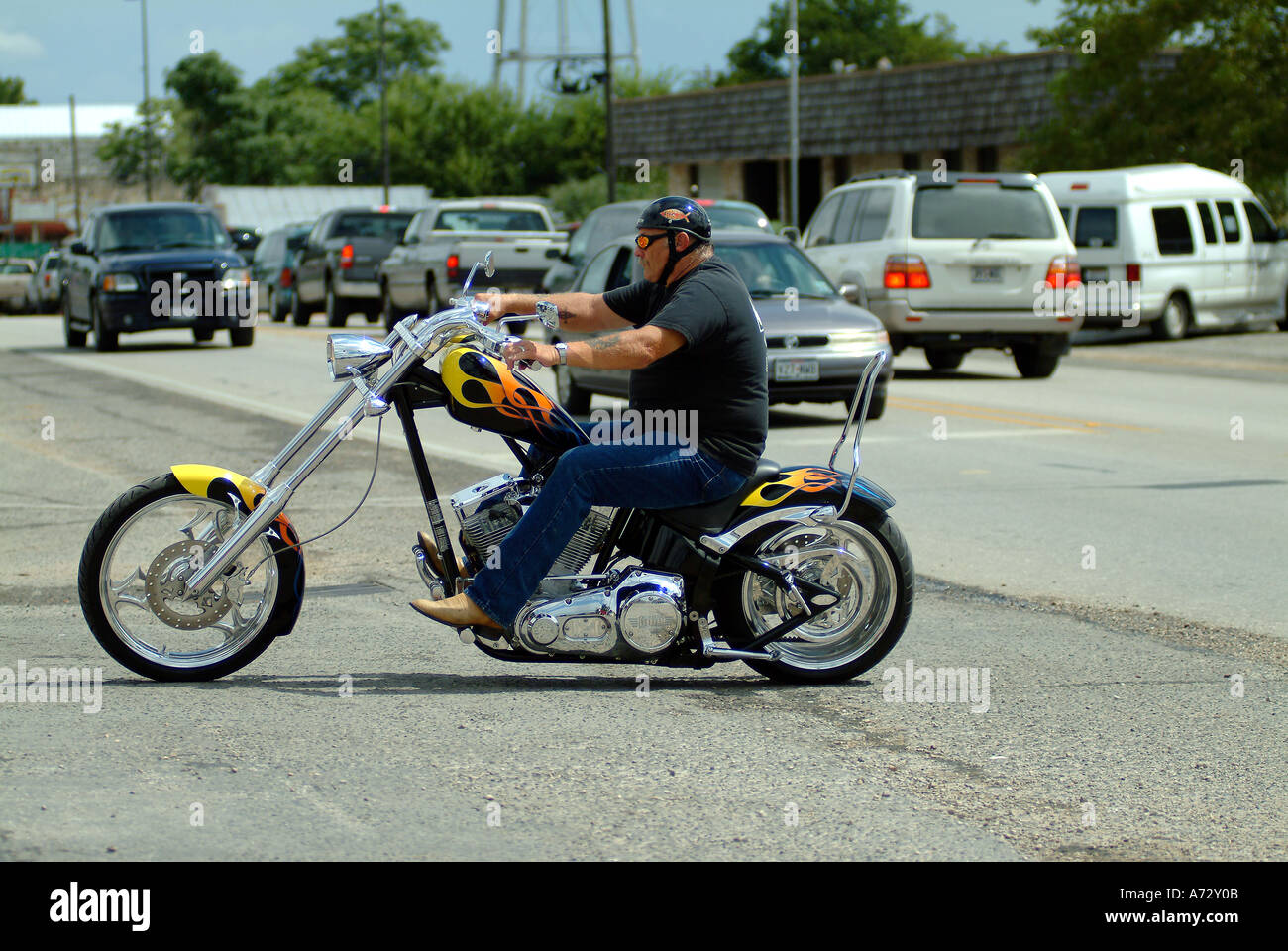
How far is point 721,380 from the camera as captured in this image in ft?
18.9

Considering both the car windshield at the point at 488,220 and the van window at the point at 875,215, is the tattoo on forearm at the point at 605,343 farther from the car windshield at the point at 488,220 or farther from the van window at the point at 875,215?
the car windshield at the point at 488,220

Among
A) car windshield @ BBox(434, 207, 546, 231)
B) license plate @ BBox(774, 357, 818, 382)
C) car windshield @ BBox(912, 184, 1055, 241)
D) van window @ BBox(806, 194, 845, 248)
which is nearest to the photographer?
license plate @ BBox(774, 357, 818, 382)

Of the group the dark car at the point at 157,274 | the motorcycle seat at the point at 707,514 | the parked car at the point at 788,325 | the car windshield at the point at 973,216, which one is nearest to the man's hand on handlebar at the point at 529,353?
the motorcycle seat at the point at 707,514

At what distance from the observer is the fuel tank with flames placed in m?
5.60

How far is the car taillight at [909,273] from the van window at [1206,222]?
8.36 m

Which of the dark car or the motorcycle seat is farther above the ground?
the dark car

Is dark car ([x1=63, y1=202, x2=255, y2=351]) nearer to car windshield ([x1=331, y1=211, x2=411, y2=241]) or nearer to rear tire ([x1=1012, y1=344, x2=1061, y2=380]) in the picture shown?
car windshield ([x1=331, y1=211, x2=411, y2=241])

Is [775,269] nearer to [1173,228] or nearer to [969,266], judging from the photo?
[969,266]

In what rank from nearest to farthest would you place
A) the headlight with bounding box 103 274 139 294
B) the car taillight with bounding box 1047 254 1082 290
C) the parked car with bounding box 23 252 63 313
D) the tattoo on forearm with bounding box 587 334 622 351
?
the tattoo on forearm with bounding box 587 334 622 351 < the car taillight with bounding box 1047 254 1082 290 < the headlight with bounding box 103 274 139 294 < the parked car with bounding box 23 252 63 313

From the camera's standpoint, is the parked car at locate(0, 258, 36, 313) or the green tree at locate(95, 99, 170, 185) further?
the green tree at locate(95, 99, 170, 185)

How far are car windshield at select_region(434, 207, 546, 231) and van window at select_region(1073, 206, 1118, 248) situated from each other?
27.1ft

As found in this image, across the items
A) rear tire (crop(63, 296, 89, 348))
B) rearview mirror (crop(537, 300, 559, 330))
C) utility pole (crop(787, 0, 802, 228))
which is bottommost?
rear tire (crop(63, 296, 89, 348))

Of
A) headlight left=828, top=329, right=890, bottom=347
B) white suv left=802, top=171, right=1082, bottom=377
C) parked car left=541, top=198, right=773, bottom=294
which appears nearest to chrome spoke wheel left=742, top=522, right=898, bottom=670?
headlight left=828, top=329, right=890, bottom=347
